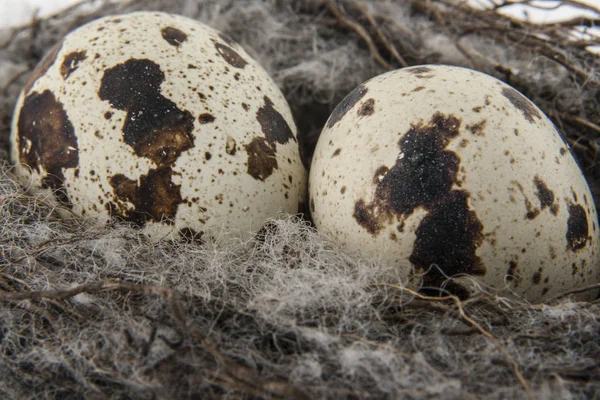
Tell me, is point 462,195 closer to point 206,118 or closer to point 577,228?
point 577,228

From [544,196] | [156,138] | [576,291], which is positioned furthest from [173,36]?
[576,291]

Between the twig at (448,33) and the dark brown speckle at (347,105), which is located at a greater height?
the twig at (448,33)

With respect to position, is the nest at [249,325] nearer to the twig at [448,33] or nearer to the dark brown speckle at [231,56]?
the dark brown speckle at [231,56]

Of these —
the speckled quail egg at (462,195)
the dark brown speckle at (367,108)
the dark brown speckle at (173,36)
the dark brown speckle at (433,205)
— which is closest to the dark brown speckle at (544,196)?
the speckled quail egg at (462,195)

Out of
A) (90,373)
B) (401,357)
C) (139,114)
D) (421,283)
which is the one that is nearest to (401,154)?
(421,283)

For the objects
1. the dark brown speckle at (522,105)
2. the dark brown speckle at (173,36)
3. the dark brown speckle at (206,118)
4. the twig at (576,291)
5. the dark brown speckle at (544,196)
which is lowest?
the twig at (576,291)
